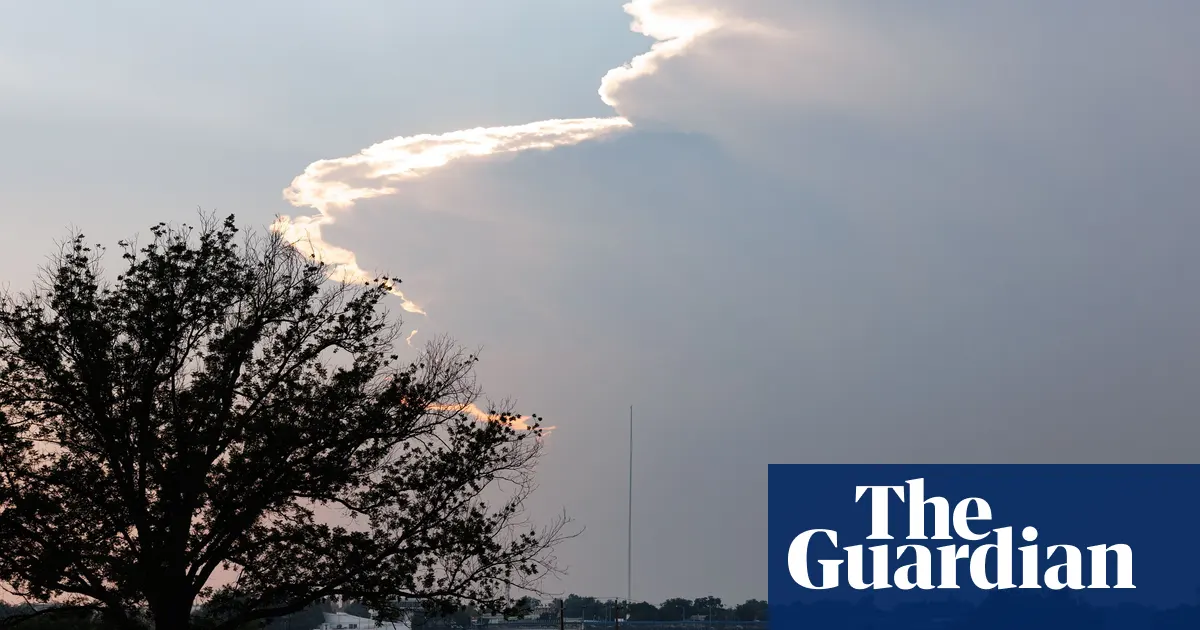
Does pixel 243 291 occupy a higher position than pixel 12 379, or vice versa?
pixel 243 291

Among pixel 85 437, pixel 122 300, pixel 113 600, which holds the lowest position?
pixel 113 600

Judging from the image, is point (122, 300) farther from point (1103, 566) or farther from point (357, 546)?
point (1103, 566)

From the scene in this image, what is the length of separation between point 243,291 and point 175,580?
6.79 metres

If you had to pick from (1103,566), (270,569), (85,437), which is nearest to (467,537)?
(270,569)

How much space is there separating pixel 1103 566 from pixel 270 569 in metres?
28.0

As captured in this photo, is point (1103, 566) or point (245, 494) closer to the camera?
point (245, 494)

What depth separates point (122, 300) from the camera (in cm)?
2959

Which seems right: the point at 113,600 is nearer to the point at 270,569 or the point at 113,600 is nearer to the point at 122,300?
the point at 270,569

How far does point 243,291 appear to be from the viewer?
30.8m

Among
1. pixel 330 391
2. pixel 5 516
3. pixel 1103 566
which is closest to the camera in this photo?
pixel 5 516

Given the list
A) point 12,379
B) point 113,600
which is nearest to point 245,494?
point 113,600

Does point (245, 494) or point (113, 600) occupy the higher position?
point (245, 494)

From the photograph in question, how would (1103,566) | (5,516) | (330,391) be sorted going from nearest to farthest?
1. (5,516)
2. (330,391)
3. (1103,566)

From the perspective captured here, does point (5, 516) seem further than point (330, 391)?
No
